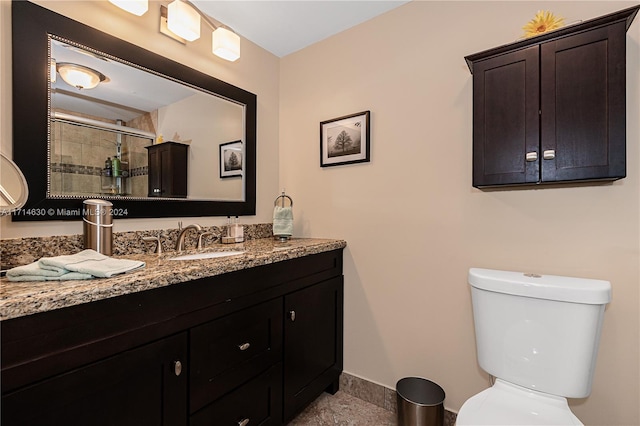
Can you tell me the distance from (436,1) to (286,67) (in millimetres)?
1119

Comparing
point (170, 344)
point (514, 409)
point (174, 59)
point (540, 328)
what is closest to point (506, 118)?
point (540, 328)

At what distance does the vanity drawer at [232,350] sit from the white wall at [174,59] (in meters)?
0.70

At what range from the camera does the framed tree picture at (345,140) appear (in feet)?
6.37

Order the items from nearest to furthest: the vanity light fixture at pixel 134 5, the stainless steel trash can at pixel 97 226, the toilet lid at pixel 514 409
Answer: the toilet lid at pixel 514 409 → the stainless steel trash can at pixel 97 226 → the vanity light fixture at pixel 134 5

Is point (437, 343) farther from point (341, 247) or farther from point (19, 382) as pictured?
point (19, 382)

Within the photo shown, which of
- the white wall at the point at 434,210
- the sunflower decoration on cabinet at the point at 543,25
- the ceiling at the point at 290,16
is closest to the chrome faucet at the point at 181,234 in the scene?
the white wall at the point at 434,210

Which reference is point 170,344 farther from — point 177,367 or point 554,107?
point 554,107

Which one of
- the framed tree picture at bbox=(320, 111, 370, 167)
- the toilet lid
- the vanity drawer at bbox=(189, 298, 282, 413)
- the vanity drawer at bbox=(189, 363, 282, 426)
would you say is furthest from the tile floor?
the framed tree picture at bbox=(320, 111, 370, 167)

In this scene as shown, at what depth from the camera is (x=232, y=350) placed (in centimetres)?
125

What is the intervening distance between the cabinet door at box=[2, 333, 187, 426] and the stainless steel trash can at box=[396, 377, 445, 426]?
1060 mm

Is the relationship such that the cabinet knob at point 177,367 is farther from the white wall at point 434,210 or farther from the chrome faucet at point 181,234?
the white wall at point 434,210

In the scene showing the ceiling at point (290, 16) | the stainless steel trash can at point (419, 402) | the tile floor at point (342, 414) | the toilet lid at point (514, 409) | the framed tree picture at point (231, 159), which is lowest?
the tile floor at point (342, 414)

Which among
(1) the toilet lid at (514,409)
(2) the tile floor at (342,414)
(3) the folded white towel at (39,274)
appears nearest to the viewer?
(3) the folded white towel at (39,274)

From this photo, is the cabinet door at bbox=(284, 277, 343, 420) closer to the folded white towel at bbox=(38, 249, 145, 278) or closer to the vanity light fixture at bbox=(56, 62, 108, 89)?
the folded white towel at bbox=(38, 249, 145, 278)
